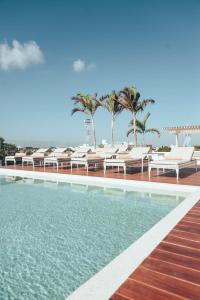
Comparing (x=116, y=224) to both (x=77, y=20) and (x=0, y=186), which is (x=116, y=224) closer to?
(x=0, y=186)

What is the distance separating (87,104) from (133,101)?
Result: 378 cm

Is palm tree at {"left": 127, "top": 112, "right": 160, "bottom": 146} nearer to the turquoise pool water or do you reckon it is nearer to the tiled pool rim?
the turquoise pool water

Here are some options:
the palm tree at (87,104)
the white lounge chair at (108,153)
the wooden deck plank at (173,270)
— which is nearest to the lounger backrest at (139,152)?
the white lounge chair at (108,153)

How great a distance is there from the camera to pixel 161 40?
1669cm

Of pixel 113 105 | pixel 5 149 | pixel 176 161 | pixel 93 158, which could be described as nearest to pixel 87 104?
pixel 113 105

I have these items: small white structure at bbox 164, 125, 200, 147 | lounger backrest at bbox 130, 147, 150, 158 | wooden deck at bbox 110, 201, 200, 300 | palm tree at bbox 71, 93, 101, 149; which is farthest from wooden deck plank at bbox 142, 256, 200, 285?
palm tree at bbox 71, 93, 101, 149

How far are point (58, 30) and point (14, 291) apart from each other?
16.3 metres

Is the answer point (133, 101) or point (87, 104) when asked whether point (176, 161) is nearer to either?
point (133, 101)

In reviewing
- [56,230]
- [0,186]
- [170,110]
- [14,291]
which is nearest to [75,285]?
[14,291]

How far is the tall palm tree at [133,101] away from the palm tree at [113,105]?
1.42 feet

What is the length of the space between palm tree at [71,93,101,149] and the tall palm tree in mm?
2149

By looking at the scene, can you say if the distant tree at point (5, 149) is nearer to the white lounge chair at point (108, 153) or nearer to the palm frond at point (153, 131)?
the white lounge chair at point (108, 153)

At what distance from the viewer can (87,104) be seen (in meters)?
19.5

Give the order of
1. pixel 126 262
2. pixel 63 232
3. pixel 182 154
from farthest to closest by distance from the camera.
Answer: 1. pixel 182 154
2. pixel 63 232
3. pixel 126 262
